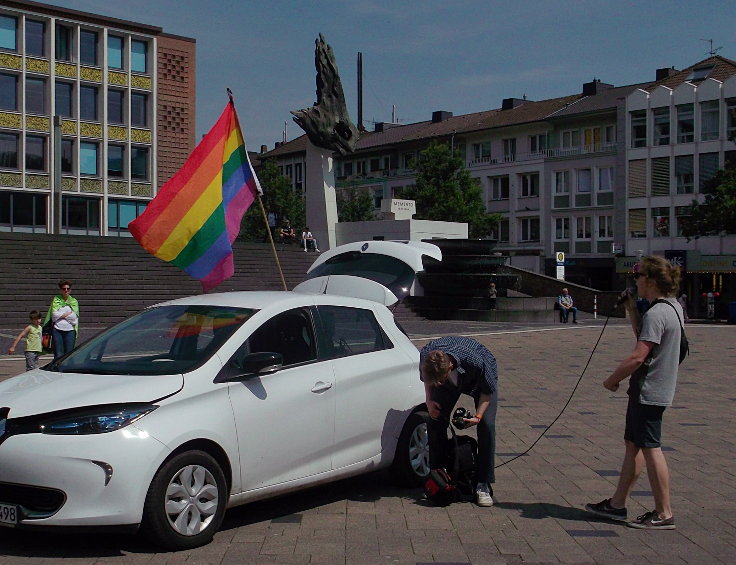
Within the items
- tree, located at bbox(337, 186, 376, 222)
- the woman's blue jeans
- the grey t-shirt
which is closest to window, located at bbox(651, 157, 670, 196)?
tree, located at bbox(337, 186, 376, 222)

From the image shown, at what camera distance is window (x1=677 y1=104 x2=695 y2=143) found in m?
60.3

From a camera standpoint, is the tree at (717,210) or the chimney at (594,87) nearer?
the tree at (717,210)

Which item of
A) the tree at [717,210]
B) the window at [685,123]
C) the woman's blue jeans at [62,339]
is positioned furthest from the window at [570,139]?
the woman's blue jeans at [62,339]

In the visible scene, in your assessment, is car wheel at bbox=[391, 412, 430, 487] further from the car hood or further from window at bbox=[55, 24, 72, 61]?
window at bbox=[55, 24, 72, 61]

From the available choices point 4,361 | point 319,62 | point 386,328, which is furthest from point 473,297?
point 386,328

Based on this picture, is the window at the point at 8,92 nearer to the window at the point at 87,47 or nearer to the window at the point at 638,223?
the window at the point at 87,47

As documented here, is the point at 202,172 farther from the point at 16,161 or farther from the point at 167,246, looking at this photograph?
the point at 16,161

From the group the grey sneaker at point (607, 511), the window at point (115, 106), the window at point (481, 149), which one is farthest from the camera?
the window at point (481, 149)

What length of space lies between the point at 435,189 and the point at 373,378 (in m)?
55.9

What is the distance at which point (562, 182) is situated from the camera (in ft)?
227

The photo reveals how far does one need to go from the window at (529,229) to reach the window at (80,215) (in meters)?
29.2

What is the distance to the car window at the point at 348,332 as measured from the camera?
711 centimetres

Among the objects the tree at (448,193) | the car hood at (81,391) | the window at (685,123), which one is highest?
the window at (685,123)

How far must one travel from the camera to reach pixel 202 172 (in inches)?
420
